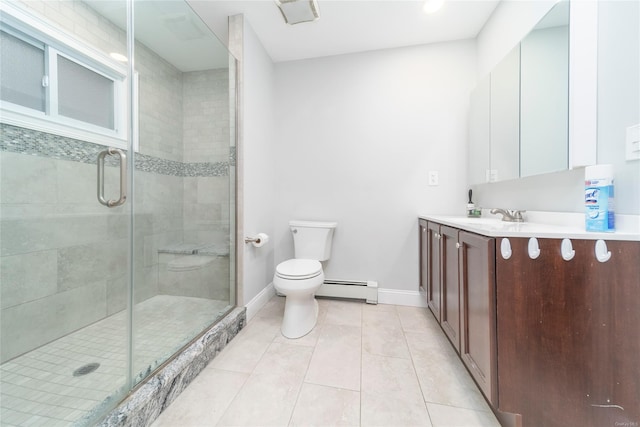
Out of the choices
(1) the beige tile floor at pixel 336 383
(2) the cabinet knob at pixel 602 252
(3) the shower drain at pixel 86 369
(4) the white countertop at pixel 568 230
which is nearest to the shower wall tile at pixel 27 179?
(3) the shower drain at pixel 86 369

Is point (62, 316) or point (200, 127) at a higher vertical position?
point (200, 127)

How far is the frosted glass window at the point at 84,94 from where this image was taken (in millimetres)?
1389

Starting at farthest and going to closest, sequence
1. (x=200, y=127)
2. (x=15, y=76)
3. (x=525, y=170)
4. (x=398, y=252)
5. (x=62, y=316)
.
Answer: (x=398, y=252) < (x=200, y=127) < (x=62, y=316) < (x=525, y=170) < (x=15, y=76)

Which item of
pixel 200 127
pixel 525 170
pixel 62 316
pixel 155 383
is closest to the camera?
pixel 155 383

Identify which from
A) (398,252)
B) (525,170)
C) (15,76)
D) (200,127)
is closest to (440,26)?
(525,170)

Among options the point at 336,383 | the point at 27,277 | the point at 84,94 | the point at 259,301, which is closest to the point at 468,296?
the point at 336,383

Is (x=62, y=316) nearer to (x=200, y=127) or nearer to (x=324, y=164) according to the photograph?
(x=200, y=127)

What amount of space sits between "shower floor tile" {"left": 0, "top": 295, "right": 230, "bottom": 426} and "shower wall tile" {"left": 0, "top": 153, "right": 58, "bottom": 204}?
826mm

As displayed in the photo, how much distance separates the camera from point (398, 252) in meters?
2.06

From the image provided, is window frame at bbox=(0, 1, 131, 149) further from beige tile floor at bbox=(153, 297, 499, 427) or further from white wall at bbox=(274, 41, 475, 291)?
beige tile floor at bbox=(153, 297, 499, 427)

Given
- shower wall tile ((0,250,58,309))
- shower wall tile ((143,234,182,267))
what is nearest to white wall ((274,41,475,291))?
shower wall tile ((143,234,182,267))

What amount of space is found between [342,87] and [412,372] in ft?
7.39

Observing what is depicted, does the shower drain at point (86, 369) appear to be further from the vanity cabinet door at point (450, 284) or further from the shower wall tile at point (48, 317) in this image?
the vanity cabinet door at point (450, 284)

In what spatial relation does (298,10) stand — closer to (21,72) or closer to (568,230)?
(21,72)
